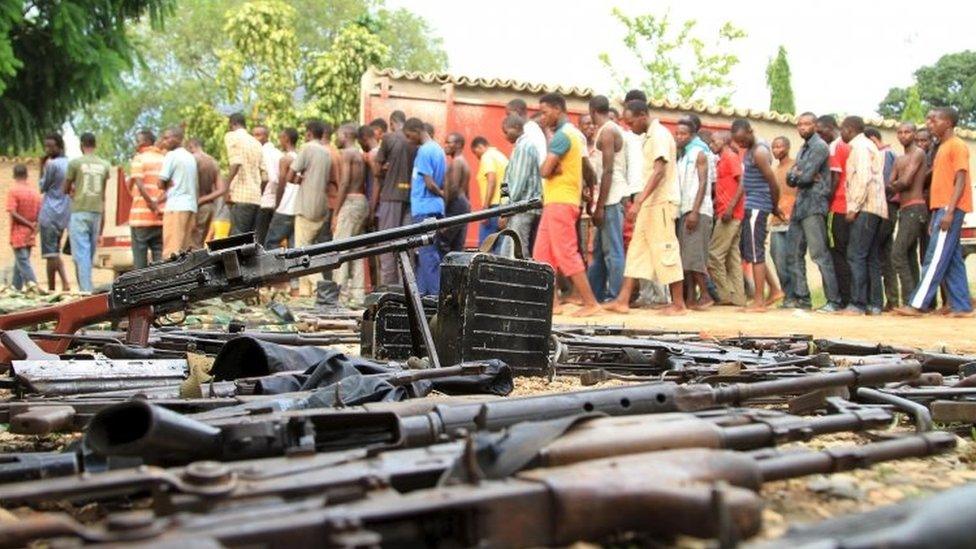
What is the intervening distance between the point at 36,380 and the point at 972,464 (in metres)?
3.48

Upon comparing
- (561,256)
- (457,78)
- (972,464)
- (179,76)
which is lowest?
(972,464)

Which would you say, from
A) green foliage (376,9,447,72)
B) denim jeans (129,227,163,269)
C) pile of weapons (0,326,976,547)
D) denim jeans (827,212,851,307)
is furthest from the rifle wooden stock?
green foliage (376,9,447,72)

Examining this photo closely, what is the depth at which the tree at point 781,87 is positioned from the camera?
35188mm

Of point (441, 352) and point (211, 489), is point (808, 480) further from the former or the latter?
point (441, 352)

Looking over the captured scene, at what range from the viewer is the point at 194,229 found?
13789 mm

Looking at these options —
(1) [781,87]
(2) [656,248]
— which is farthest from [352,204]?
(1) [781,87]

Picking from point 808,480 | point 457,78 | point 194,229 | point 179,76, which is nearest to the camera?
point 808,480

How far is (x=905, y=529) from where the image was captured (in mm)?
1506

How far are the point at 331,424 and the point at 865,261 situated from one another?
32.4 feet

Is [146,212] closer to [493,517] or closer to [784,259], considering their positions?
[784,259]

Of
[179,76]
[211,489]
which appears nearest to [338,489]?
[211,489]

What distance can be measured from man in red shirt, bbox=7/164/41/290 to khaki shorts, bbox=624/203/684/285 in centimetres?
914

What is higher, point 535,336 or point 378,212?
point 378,212

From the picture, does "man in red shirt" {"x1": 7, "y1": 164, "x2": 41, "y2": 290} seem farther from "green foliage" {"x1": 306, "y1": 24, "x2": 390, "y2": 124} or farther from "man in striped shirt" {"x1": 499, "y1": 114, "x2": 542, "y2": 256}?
"green foliage" {"x1": 306, "y1": 24, "x2": 390, "y2": 124}
